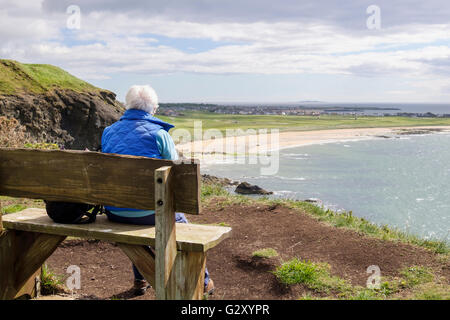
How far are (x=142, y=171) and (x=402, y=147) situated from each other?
59651 mm

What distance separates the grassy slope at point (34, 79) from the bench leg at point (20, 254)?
2313 centimetres

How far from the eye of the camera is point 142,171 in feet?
11.3

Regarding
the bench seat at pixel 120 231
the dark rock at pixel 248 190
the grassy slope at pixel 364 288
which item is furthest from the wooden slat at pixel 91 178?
the dark rock at pixel 248 190

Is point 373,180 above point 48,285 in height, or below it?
below

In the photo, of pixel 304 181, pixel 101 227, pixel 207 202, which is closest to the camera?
pixel 101 227

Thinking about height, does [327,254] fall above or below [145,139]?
below

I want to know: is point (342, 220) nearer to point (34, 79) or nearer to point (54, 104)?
point (54, 104)

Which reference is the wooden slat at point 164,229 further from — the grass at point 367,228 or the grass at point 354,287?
the grass at point 367,228

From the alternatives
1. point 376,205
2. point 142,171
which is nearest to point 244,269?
point 142,171

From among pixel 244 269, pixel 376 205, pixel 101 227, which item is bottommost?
pixel 376 205

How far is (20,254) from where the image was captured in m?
4.27

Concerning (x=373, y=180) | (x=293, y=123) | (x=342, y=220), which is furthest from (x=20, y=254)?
(x=293, y=123)

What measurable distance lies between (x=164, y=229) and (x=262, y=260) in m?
2.88
